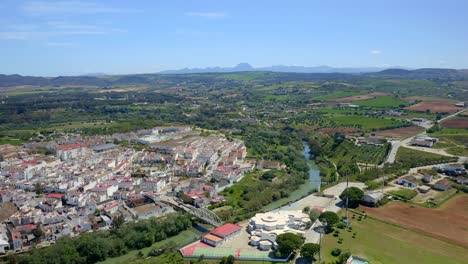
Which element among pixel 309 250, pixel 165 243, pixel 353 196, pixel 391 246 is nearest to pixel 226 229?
pixel 165 243

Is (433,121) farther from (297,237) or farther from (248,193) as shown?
(297,237)

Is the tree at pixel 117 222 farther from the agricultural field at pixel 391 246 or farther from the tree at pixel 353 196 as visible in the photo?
the tree at pixel 353 196

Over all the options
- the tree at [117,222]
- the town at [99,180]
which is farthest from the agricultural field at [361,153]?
the tree at [117,222]

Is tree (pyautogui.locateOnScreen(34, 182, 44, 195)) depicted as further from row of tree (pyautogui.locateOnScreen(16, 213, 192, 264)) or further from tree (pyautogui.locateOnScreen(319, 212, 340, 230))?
tree (pyautogui.locateOnScreen(319, 212, 340, 230))

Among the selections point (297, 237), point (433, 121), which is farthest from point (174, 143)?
point (433, 121)

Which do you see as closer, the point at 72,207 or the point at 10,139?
the point at 72,207

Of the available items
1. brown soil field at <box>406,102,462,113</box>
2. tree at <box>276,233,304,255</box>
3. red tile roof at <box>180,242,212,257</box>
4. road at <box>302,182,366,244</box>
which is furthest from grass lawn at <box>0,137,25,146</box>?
brown soil field at <box>406,102,462,113</box>
